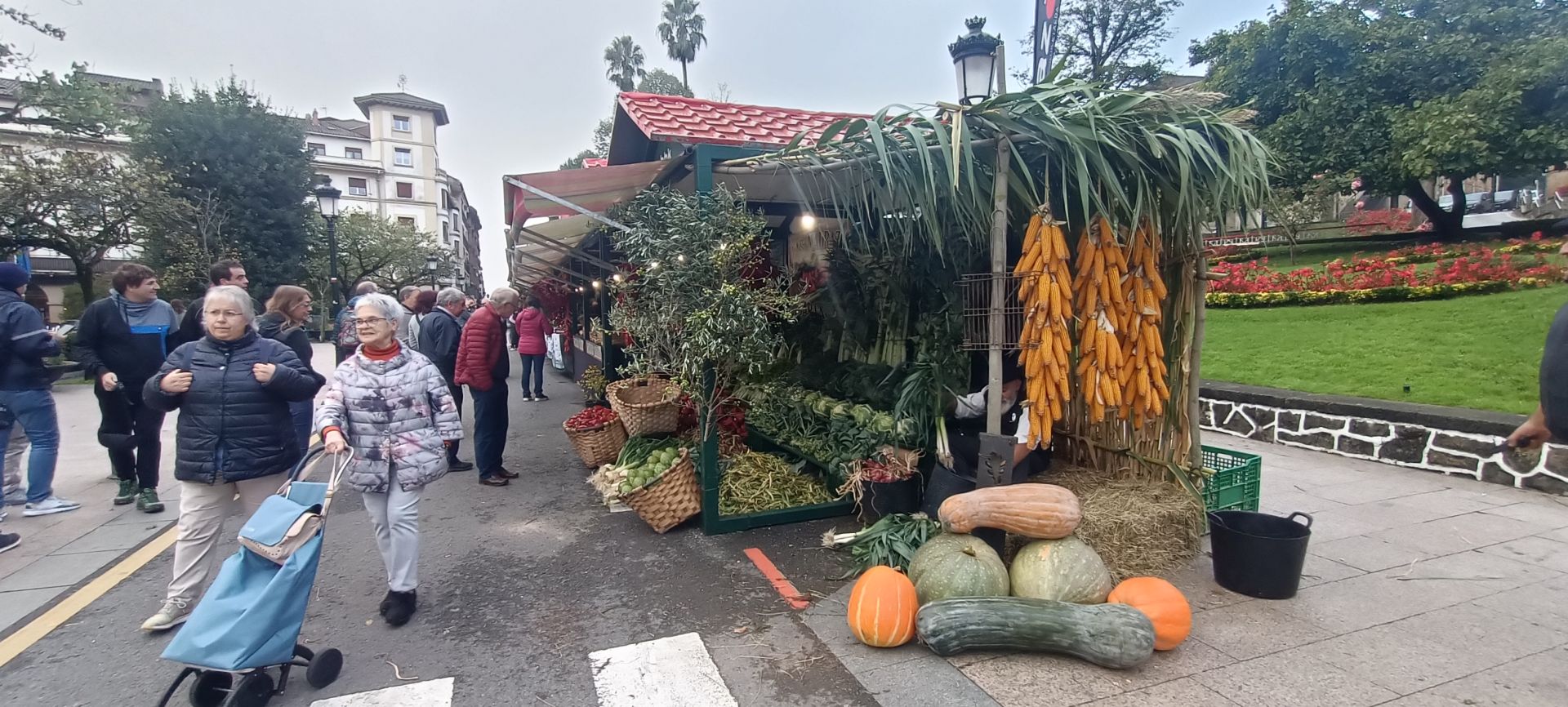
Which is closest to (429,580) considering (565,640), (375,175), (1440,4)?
(565,640)

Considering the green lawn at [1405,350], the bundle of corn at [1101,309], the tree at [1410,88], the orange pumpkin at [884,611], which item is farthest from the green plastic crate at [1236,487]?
the tree at [1410,88]

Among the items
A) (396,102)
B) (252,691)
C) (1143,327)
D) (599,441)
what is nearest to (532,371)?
(599,441)

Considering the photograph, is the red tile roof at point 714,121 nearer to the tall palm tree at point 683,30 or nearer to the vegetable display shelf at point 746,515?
the vegetable display shelf at point 746,515

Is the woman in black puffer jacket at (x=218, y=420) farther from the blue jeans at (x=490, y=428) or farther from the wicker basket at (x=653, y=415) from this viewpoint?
the blue jeans at (x=490, y=428)

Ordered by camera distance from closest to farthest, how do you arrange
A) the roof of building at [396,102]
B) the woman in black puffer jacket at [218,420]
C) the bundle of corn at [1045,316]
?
1. the woman in black puffer jacket at [218,420]
2. the bundle of corn at [1045,316]
3. the roof of building at [396,102]

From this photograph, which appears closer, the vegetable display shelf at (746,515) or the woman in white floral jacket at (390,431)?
the woman in white floral jacket at (390,431)

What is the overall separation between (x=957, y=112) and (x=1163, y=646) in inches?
105

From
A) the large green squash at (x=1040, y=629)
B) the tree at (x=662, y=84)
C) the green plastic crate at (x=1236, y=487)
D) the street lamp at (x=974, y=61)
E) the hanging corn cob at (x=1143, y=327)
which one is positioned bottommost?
the large green squash at (x=1040, y=629)

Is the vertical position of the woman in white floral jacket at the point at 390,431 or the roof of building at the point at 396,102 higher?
the roof of building at the point at 396,102

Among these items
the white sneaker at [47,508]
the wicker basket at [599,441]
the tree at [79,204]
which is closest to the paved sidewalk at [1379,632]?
the wicker basket at [599,441]

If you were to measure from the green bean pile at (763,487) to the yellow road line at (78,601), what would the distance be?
3.23 meters

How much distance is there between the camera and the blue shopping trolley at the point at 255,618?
2551mm

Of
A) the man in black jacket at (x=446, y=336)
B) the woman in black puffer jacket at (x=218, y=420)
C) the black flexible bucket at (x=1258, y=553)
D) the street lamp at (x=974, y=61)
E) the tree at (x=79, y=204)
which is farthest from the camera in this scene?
the tree at (x=79, y=204)

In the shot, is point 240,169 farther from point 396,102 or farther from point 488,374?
point 396,102
